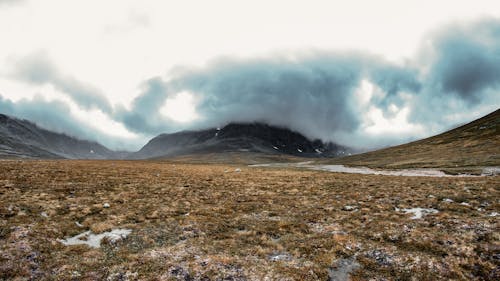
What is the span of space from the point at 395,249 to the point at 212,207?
626 inches

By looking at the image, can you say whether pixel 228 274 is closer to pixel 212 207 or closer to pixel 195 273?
pixel 195 273

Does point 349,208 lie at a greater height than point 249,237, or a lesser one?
greater

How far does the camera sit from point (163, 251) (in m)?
14.9

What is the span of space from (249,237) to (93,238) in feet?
33.9

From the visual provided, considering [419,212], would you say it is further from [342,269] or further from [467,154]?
[467,154]

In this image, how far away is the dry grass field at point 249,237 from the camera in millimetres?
12672

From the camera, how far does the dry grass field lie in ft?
41.6

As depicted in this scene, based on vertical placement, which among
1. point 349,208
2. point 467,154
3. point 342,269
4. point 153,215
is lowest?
point 342,269

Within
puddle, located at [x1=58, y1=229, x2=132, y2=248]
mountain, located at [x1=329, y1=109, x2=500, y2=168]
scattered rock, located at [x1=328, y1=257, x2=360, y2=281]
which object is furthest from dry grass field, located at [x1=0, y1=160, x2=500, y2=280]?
mountain, located at [x1=329, y1=109, x2=500, y2=168]

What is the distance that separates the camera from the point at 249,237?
57.3ft

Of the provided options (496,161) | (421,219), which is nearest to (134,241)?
(421,219)

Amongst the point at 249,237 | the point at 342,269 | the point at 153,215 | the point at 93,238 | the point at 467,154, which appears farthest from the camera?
the point at 467,154

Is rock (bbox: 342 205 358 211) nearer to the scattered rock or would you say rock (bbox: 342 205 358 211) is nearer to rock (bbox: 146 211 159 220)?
the scattered rock

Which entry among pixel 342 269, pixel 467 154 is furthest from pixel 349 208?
pixel 467 154
